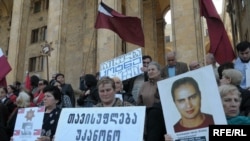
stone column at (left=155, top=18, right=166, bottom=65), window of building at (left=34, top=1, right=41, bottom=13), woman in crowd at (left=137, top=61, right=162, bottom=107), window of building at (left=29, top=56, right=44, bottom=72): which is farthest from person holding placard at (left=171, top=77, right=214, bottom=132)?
window of building at (left=34, top=1, right=41, bottom=13)

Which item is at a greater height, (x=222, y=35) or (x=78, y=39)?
(x=78, y=39)

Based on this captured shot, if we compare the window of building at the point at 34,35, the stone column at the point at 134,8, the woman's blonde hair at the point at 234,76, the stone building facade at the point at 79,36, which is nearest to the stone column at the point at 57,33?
the stone building facade at the point at 79,36

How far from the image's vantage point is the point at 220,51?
800 centimetres

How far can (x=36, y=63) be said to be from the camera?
1031 inches

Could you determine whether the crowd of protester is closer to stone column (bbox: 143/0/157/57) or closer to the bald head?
the bald head

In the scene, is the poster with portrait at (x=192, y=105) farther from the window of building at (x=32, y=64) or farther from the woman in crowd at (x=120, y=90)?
the window of building at (x=32, y=64)

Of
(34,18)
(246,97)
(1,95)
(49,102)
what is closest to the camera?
(246,97)

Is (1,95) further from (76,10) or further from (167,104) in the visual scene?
(76,10)

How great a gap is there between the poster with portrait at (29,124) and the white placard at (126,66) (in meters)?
→ 3.46

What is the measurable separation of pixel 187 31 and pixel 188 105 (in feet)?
37.6

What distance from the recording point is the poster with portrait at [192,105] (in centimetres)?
324

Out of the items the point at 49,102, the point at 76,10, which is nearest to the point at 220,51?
the point at 49,102

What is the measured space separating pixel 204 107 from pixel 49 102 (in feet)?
8.54

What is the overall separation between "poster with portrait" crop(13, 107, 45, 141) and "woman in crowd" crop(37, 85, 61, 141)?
0.15 metres
